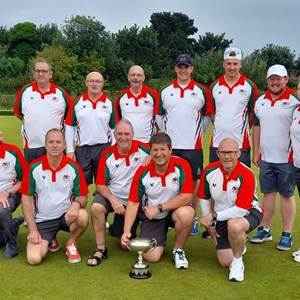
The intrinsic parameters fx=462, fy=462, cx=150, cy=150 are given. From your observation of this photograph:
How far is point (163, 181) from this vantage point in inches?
207

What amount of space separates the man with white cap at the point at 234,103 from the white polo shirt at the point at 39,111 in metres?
2.14

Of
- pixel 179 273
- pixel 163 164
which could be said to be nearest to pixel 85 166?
pixel 163 164

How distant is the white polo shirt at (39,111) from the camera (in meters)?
6.30

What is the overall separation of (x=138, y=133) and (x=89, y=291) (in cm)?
270

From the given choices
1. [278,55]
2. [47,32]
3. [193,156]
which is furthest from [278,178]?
[47,32]

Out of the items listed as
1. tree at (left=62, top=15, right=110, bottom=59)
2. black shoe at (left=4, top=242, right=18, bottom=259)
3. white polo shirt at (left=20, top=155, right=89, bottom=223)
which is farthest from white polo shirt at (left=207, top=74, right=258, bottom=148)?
tree at (left=62, top=15, right=110, bottom=59)

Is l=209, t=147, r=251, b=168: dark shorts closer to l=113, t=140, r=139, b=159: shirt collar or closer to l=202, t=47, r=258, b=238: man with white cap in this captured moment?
l=202, t=47, r=258, b=238: man with white cap

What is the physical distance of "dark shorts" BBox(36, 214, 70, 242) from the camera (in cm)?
536

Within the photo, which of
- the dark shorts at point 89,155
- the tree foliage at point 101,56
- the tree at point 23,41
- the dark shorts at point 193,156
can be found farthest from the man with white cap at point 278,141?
the tree at point 23,41

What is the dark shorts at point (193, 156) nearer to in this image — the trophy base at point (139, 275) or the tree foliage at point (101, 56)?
the trophy base at point (139, 275)

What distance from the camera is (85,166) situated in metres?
6.43

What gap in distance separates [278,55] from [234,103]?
59.9 meters

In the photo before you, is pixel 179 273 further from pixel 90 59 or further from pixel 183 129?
pixel 90 59

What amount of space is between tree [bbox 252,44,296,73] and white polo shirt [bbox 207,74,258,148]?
58.7m
